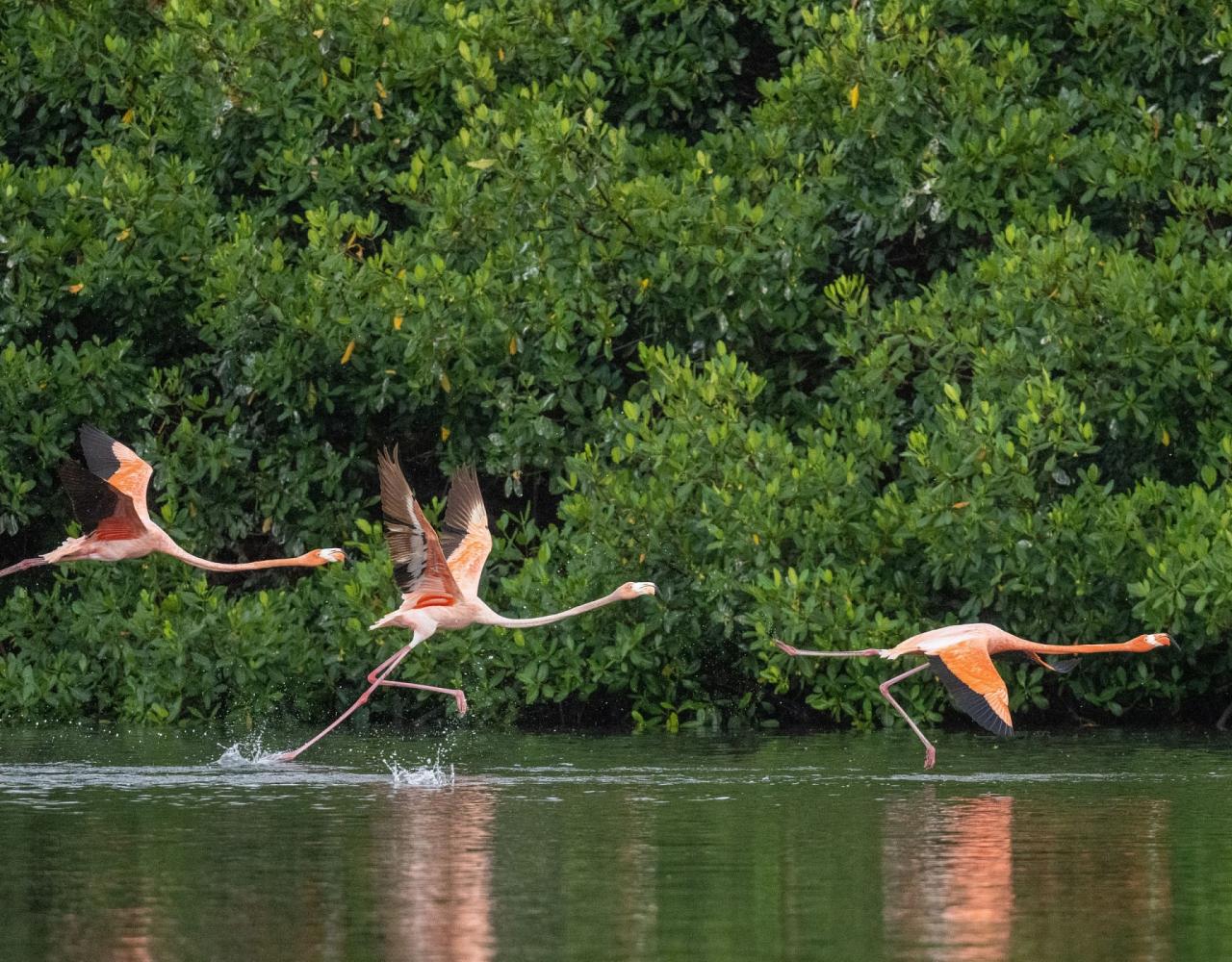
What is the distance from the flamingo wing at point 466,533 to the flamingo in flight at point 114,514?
84 centimetres

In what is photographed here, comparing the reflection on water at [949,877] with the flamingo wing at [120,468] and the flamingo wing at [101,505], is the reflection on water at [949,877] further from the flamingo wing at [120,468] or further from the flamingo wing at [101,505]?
the flamingo wing at [101,505]

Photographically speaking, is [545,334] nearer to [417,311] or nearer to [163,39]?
[417,311]

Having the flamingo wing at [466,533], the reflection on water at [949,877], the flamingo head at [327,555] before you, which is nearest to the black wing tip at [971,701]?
the reflection on water at [949,877]

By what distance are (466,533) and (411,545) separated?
34.5 inches

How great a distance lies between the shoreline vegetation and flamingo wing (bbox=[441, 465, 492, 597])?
5.35ft

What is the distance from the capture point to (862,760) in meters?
16.2

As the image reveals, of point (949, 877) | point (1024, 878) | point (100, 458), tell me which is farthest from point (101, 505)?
point (1024, 878)

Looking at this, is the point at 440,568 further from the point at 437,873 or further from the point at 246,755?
the point at 437,873

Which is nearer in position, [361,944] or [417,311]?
[361,944]

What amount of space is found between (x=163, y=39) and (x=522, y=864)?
39.9 ft

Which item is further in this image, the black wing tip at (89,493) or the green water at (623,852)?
the black wing tip at (89,493)

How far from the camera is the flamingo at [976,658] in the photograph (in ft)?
49.4

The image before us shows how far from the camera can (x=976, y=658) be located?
15492 millimetres

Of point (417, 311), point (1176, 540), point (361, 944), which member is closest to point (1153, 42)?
point (1176, 540)
